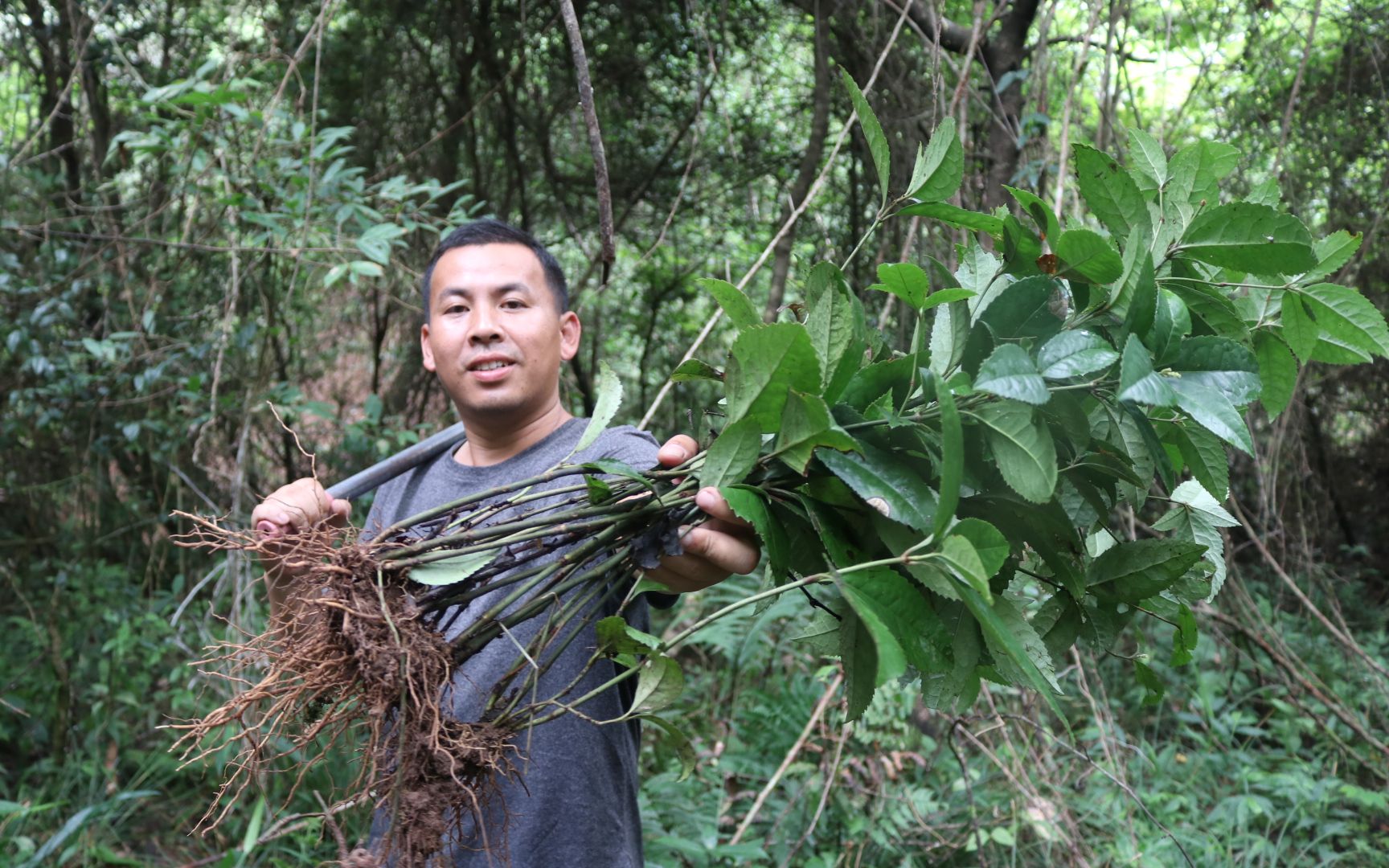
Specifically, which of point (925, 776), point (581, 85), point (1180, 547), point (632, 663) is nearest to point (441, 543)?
point (632, 663)

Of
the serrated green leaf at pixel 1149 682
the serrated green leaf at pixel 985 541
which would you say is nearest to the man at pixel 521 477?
the serrated green leaf at pixel 985 541

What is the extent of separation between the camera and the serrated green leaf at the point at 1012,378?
2.81 feet

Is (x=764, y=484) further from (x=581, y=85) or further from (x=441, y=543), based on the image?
(x=581, y=85)

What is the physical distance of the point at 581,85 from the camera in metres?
1.35

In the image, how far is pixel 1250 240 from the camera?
1.01 metres

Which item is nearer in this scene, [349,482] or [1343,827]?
[349,482]

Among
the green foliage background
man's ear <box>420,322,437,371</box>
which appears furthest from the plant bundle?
the green foliage background

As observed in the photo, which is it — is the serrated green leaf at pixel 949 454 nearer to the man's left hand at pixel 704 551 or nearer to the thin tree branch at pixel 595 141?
the man's left hand at pixel 704 551

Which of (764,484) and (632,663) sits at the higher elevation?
(764,484)

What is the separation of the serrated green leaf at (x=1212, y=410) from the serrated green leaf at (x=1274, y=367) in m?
0.27

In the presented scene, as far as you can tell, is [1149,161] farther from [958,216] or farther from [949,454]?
[949,454]

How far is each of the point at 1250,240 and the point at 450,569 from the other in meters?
0.88

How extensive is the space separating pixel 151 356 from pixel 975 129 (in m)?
2.66

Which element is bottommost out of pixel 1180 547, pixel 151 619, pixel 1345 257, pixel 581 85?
pixel 151 619
